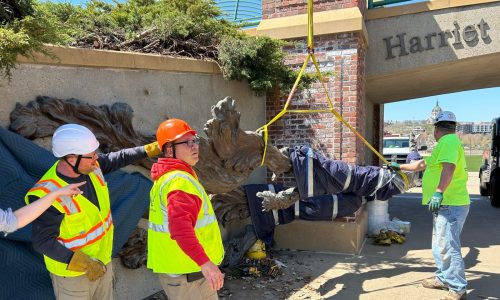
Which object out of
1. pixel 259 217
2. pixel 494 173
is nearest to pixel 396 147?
pixel 494 173

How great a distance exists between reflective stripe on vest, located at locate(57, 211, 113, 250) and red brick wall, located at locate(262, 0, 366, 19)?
513 centimetres

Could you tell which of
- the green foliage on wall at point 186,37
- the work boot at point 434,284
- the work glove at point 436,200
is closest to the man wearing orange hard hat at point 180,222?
the work glove at point 436,200

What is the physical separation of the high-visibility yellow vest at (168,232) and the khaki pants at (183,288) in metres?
0.07

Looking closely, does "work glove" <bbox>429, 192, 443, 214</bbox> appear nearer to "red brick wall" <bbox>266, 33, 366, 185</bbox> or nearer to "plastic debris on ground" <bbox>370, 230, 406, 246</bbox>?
"red brick wall" <bbox>266, 33, 366, 185</bbox>

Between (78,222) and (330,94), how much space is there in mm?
4824

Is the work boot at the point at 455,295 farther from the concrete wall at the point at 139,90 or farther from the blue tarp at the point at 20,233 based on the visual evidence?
the blue tarp at the point at 20,233

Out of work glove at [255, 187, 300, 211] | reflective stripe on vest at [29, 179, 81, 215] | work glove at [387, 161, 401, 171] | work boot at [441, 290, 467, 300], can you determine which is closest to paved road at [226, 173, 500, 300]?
work boot at [441, 290, 467, 300]

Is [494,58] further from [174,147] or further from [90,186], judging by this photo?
[90,186]

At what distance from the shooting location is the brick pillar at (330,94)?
627 centimetres

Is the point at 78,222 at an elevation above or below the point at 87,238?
above

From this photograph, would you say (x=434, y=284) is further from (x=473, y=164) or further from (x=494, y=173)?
(x=473, y=164)

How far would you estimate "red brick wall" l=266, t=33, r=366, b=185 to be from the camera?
20.5ft

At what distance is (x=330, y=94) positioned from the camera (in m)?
6.42

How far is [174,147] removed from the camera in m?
2.59
